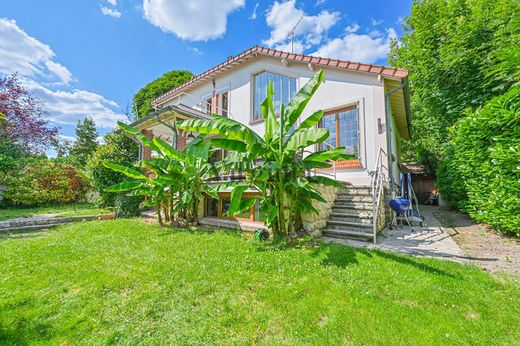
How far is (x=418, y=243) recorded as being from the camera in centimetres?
555

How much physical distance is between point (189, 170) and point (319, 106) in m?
6.24

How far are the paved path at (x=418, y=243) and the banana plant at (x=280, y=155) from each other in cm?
146

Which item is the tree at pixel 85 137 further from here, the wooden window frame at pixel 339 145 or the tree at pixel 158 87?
the wooden window frame at pixel 339 145

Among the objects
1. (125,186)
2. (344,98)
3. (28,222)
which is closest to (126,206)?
(28,222)

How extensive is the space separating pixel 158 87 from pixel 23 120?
1240 centimetres

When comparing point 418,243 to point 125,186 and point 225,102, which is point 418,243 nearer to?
point 125,186

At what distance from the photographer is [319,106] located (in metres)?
9.58

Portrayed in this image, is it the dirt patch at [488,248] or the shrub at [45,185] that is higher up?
the shrub at [45,185]

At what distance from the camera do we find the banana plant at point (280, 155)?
5141mm

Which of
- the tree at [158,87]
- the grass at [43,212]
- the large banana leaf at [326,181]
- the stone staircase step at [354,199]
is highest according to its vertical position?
the tree at [158,87]

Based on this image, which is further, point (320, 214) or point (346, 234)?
point (320, 214)

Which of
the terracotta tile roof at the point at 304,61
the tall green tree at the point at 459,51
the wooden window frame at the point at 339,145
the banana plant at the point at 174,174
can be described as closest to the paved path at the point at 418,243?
the wooden window frame at the point at 339,145

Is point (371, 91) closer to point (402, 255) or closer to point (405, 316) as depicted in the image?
point (402, 255)

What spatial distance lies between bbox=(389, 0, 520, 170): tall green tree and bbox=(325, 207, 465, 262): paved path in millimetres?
5160
